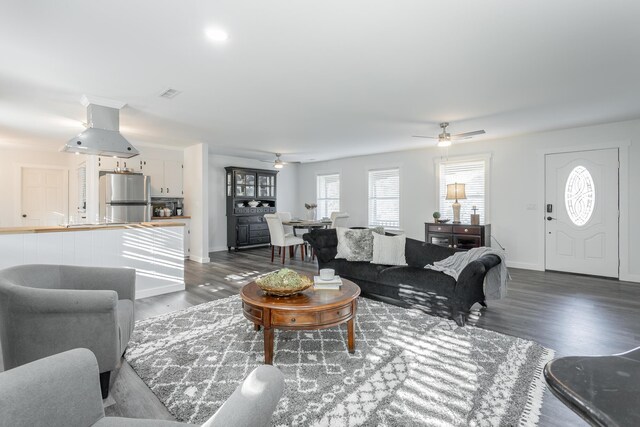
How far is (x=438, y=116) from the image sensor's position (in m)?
4.56

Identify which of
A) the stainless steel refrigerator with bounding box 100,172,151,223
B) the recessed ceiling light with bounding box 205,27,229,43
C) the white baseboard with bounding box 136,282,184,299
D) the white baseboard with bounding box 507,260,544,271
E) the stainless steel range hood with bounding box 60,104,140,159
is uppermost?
the recessed ceiling light with bounding box 205,27,229,43

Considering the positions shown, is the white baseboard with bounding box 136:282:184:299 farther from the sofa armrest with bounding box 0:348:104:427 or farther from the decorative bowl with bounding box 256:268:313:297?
the sofa armrest with bounding box 0:348:104:427

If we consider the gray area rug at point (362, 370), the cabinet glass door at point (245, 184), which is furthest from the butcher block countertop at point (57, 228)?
the cabinet glass door at point (245, 184)

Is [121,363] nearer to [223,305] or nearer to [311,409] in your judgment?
[223,305]

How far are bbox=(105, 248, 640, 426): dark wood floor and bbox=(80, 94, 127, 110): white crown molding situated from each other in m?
2.46

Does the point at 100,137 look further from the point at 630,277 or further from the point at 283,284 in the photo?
the point at 630,277

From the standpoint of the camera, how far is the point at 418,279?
3.40 m

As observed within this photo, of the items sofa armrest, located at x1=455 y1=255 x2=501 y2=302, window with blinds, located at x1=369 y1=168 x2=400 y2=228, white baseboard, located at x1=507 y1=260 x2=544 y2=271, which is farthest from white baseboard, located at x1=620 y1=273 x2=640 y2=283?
window with blinds, located at x1=369 y1=168 x2=400 y2=228

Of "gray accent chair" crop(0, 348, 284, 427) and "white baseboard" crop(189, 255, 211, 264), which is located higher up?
"gray accent chair" crop(0, 348, 284, 427)

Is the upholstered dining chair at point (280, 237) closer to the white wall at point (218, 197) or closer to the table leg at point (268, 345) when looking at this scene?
the white wall at point (218, 197)

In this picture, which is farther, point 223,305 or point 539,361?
point 223,305

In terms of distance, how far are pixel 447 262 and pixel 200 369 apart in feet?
8.67

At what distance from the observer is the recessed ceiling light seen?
2334 mm

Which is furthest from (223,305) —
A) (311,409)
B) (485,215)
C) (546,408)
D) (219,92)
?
(485,215)
